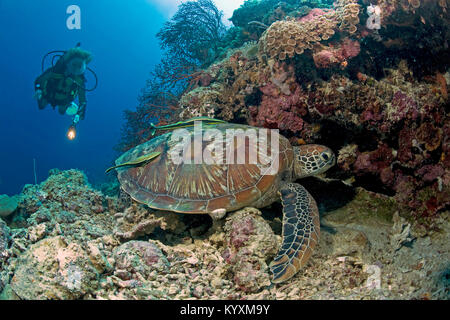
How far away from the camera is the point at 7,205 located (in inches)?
131

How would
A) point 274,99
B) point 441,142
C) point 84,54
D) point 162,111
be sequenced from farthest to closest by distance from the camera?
point 84,54 < point 162,111 < point 274,99 < point 441,142

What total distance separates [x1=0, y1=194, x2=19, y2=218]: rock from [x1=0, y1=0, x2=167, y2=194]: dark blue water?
119 feet

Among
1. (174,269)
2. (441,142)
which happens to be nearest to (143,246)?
(174,269)

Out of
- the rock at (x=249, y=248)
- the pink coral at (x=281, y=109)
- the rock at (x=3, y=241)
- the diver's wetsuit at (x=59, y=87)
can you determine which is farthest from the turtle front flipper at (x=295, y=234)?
the diver's wetsuit at (x=59, y=87)

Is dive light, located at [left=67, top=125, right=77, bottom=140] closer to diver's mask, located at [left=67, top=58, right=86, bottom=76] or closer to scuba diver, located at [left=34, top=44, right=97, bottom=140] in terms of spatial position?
scuba diver, located at [left=34, top=44, right=97, bottom=140]

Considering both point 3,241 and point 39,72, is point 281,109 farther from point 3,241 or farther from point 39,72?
point 39,72

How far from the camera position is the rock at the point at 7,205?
326 cm

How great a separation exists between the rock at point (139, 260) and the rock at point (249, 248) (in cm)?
68

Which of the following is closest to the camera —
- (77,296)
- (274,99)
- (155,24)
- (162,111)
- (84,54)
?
(77,296)

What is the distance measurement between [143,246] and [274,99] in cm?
277

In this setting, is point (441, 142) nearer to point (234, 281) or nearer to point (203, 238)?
point (234, 281)

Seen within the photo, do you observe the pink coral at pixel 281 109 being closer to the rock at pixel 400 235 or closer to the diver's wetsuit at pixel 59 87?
the rock at pixel 400 235

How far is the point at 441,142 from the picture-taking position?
295 cm

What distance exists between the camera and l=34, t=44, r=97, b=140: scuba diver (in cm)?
579
